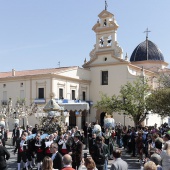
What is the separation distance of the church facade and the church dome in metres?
5.31

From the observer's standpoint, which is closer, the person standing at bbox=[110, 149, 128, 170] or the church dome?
the person standing at bbox=[110, 149, 128, 170]

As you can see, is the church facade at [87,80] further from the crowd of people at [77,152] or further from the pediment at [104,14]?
the crowd of people at [77,152]

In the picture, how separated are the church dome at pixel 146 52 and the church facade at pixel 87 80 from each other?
17.4 feet

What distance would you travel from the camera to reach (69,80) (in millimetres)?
40688

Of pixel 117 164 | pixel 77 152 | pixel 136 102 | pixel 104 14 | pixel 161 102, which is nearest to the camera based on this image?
pixel 117 164

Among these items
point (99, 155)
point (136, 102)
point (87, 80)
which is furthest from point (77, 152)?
point (87, 80)

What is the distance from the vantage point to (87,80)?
43.4 meters

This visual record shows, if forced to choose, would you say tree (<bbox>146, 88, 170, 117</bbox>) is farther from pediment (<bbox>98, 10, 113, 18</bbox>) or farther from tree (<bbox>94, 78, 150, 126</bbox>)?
pediment (<bbox>98, 10, 113, 18</bbox>)

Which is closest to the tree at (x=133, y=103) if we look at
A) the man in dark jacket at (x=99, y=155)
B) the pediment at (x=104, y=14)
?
the pediment at (x=104, y=14)

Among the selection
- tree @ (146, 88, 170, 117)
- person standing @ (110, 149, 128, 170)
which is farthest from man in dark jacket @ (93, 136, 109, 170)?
tree @ (146, 88, 170, 117)

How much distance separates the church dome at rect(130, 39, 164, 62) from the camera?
4953cm

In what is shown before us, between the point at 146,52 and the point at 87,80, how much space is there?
1193 centimetres

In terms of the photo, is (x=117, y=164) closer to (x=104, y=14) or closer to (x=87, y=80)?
(x=87, y=80)

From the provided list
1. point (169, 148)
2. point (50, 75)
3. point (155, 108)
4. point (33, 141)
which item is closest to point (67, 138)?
point (33, 141)
